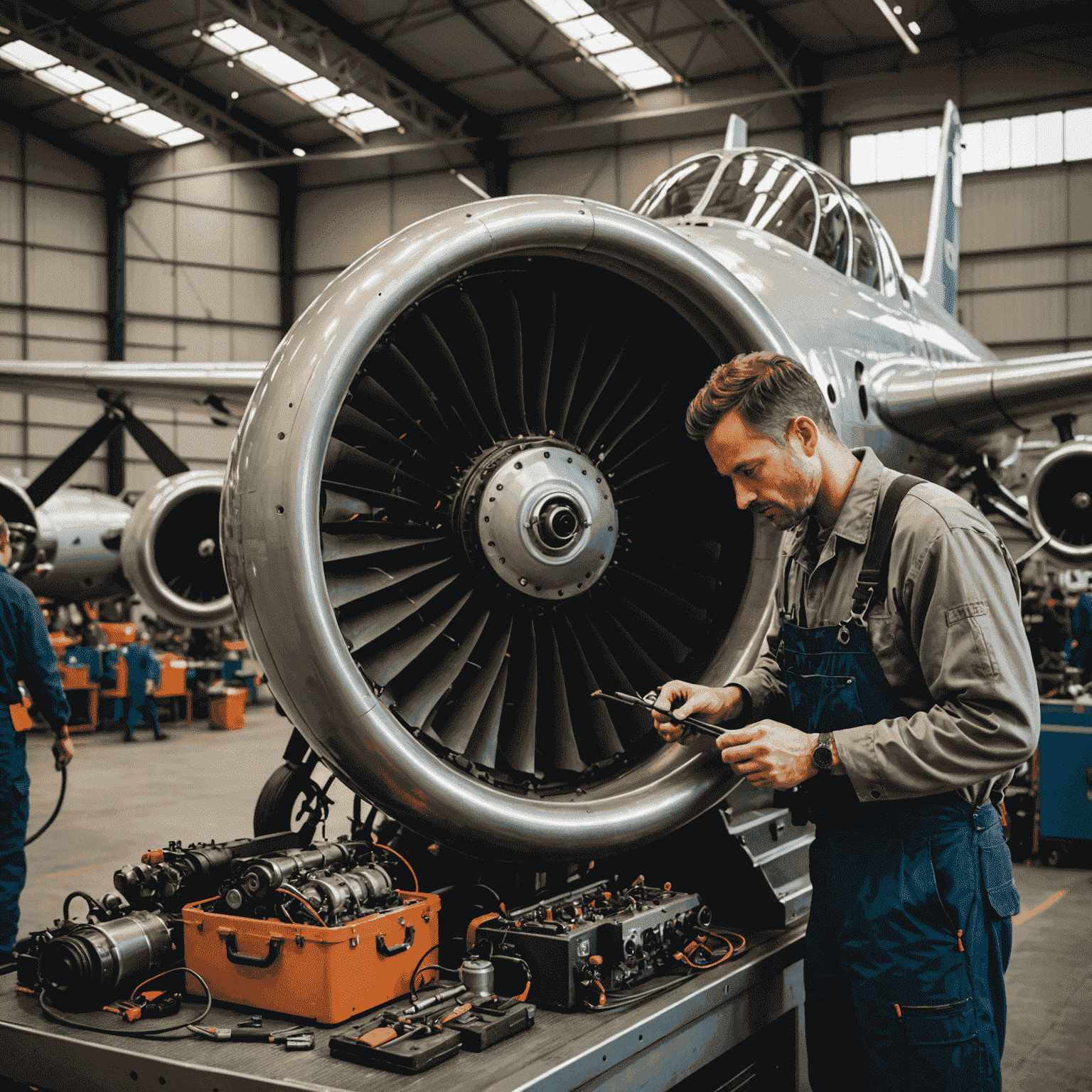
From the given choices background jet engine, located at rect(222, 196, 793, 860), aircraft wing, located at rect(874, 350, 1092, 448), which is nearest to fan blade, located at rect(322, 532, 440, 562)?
background jet engine, located at rect(222, 196, 793, 860)

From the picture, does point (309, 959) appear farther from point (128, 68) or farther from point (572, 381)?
point (128, 68)

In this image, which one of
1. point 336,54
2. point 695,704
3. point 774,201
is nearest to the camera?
point 695,704

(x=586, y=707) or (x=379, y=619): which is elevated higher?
(x=379, y=619)

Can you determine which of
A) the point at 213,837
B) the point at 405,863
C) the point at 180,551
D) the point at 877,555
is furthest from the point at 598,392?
the point at 180,551

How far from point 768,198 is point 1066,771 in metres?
4.12

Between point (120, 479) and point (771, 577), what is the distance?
77.0 ft

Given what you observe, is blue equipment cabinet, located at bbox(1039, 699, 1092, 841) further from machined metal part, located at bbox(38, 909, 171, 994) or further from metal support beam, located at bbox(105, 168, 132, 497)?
metal support beam, located at bbox(105, 168, 132, 497)

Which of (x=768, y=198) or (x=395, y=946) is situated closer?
(x=395, y=946)

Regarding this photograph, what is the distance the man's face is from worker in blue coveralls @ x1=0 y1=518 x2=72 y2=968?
11.0 feet

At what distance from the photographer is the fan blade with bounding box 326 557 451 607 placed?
271 cm

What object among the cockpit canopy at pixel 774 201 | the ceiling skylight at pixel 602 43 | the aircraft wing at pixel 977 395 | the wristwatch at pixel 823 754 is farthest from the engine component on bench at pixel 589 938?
the ceiling skylight at pixel 602 43

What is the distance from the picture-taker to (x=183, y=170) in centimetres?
2541

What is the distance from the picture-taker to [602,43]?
66.4 ft

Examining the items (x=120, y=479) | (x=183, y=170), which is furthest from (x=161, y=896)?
(x=183, y=170)
